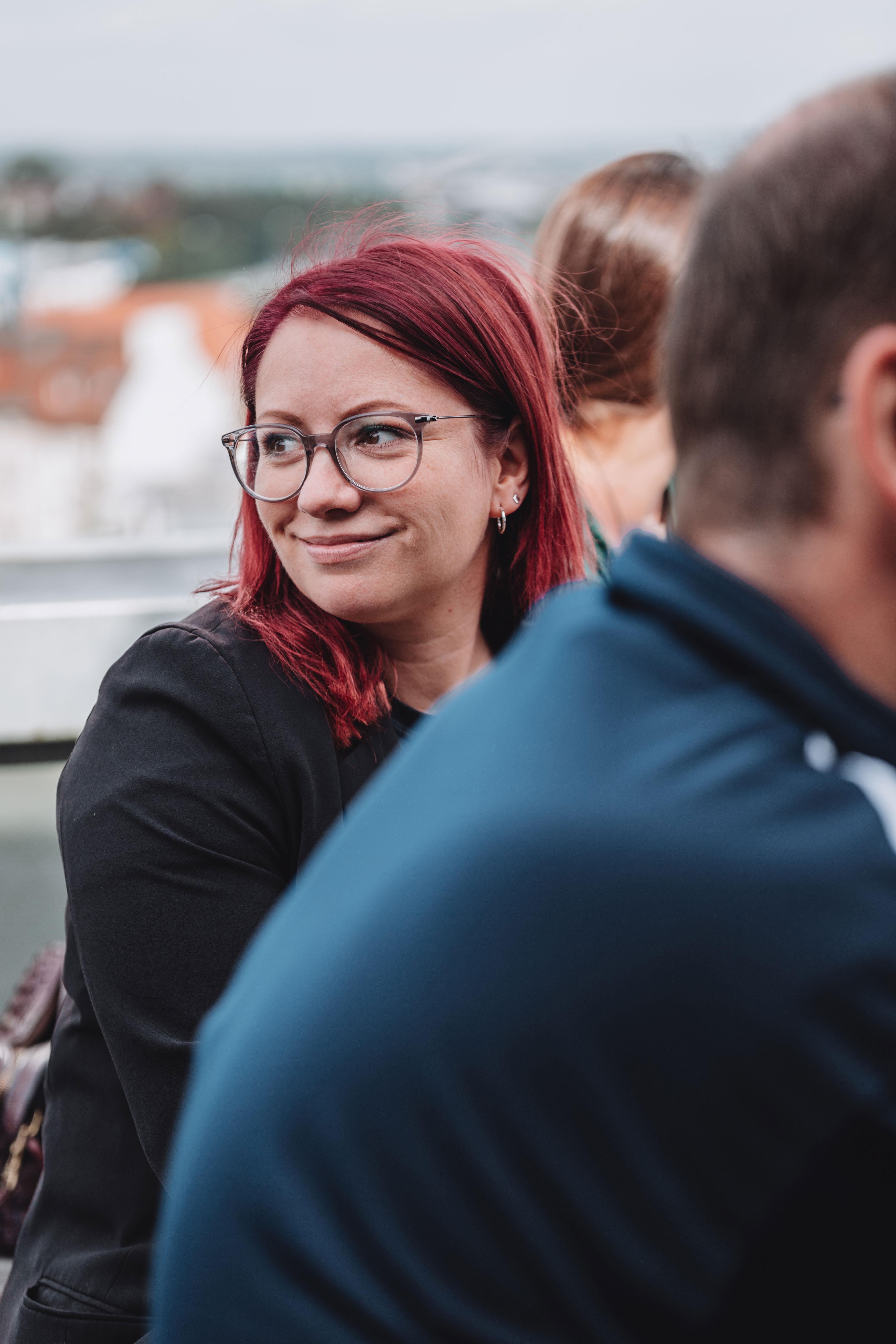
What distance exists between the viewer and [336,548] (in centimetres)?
151

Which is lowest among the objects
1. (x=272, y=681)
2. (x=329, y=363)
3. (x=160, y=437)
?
(x=160, y=437)

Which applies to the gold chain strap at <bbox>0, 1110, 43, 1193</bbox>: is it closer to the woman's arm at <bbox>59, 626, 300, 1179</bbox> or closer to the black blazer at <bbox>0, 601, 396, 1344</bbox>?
the black blazer at <bbox>0, 601, 396, 1344</bbox>

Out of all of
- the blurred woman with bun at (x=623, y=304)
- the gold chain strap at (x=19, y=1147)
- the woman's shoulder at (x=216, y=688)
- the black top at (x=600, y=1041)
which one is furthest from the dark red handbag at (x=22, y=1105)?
the blurred woman with bun at (x=623, y=304)

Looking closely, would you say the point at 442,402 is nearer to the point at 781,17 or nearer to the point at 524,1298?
the point at 524,1298

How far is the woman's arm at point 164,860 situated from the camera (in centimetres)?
132

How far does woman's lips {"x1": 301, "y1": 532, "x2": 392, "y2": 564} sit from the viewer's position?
151cm

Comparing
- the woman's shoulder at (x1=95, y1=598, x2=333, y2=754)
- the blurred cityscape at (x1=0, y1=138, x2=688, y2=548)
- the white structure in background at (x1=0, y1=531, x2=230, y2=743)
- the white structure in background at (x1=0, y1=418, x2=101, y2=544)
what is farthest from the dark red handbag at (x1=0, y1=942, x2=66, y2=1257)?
the white structure in background at (x1=0, y1=418, x2=101, y2=544)

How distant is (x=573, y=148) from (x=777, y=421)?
4.34 metres

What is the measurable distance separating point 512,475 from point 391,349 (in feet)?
1.02

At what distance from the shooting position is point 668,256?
2445 mm

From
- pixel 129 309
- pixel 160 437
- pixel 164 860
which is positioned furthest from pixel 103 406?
pixel 164 860

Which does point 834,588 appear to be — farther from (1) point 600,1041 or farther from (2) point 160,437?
(2) point 160,437

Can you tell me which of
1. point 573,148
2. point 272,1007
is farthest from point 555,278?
point 573,148

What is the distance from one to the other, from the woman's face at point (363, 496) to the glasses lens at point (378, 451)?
1 cm
